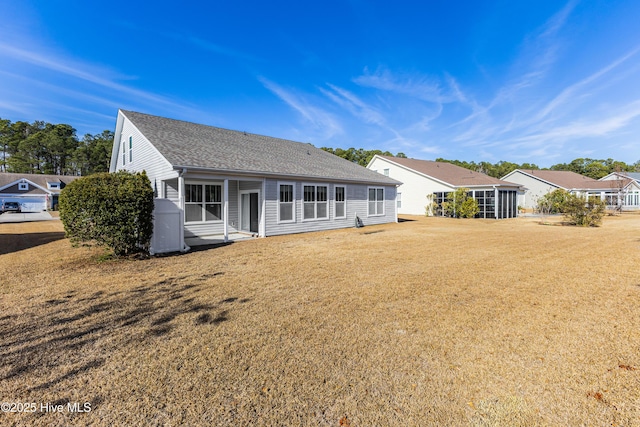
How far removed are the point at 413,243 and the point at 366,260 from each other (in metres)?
3.55

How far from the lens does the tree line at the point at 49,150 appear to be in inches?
2058

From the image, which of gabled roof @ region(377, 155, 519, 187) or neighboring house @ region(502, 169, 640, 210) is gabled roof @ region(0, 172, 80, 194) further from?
neighboring house @ region(502, 169, 640, 210)

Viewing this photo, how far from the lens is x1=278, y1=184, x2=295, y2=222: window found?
43.7 feet

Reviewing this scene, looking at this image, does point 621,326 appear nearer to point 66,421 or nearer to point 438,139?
point 66,421

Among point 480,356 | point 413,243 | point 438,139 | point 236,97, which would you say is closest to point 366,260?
point 413,243

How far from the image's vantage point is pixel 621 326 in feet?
12.3

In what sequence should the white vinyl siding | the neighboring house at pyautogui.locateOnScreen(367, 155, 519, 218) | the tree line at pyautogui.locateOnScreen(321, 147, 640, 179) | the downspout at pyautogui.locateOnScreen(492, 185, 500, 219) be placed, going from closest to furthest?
the white vinyl siding → the downspout at pyautogui.locateOnScreen(492, 185, 500, 219) → the neighboring house at pyautogui.locateOnScreen(367, 155, 519, 218) → the tree line at pyautogui.locateOnScreen(321, 147, 640, 179)

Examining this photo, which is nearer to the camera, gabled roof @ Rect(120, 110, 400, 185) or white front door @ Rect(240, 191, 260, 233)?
gabled roof @ Rect(120, 110, 400, 185)

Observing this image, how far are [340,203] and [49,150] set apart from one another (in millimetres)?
65389

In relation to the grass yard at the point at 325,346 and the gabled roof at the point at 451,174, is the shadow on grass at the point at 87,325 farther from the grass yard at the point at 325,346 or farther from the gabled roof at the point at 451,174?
the gabled roof at the point at 451,174

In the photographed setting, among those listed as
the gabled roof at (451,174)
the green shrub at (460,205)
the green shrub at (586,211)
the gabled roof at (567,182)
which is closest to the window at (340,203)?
the green shrub at (460,205)

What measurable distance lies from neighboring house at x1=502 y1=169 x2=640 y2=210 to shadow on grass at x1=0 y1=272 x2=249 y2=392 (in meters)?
37.5

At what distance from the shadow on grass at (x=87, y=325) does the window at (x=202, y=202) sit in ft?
24.3

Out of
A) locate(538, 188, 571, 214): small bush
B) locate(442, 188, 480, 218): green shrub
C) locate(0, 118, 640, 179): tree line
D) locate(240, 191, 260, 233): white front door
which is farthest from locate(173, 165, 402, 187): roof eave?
locate(0, 118, 640, 179): tree line
